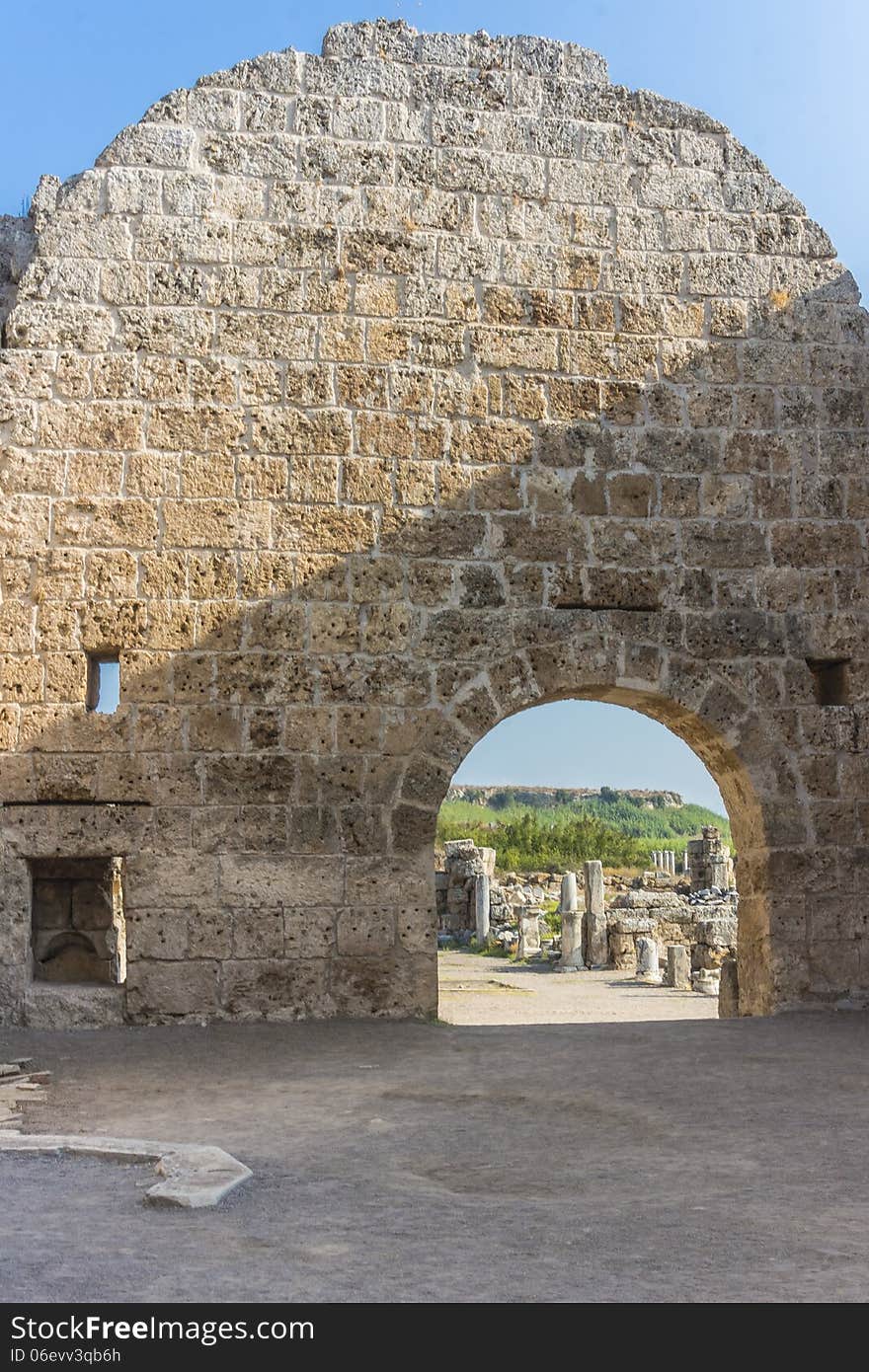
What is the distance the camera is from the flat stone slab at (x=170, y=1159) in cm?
309

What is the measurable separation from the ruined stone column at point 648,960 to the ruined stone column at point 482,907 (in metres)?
4.89

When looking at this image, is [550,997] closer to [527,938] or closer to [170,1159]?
[527,938]

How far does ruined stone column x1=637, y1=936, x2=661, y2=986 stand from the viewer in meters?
17.0

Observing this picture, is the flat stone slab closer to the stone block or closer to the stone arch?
the stone block

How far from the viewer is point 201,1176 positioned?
328cm

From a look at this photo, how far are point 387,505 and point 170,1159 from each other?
13.7ft

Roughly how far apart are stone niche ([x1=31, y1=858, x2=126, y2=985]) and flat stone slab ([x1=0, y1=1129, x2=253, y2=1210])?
2.73m

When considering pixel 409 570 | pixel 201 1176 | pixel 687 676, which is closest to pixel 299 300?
pixel 409 570

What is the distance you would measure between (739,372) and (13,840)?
4717 millimetres

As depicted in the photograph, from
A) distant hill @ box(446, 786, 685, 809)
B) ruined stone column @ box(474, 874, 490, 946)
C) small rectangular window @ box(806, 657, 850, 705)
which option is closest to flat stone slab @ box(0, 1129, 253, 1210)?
small rectangular window @ box(806, 657, 850, 705)

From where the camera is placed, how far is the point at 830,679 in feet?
24.2

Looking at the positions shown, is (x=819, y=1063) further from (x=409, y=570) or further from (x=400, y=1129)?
(x=409, y=570)

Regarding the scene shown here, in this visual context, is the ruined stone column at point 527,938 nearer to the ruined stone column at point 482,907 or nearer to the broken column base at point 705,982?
the ruined stone column at point 482,907

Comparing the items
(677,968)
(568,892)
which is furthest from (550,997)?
(568,892)
